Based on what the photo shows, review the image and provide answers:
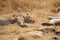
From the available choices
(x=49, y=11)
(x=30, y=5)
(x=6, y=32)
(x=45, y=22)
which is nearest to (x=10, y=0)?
(x=30, y=5)

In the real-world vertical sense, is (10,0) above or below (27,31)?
above

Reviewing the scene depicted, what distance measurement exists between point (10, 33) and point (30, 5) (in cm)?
253

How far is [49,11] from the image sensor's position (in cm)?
683

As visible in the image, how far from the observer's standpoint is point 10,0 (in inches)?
284

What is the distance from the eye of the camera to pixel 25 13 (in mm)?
6512

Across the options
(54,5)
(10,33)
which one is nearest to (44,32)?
(10,33)

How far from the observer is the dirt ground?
15.4ft

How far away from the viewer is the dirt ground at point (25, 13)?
15.4ft

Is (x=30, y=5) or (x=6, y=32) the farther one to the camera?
(x=30, y=5)

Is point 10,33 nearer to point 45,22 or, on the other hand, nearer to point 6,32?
point 6,32

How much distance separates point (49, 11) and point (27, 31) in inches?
82.4

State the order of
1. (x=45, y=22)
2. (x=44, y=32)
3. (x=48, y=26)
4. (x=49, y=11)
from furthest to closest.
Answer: (x=49, y=11) → (x=45, y=22) → (x=48, y=26) → (x=44, y=32)

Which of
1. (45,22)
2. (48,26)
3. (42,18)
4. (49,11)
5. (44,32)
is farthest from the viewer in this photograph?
(49,11)

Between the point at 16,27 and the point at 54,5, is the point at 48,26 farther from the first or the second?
the point at 54,5
